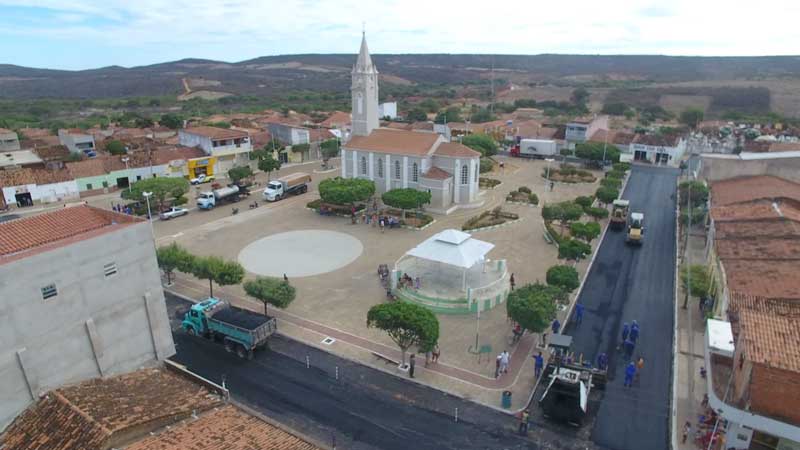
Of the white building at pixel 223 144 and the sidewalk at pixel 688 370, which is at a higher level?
the white building at pixel 223 144

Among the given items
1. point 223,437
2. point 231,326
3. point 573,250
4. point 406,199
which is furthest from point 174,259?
point 573,250

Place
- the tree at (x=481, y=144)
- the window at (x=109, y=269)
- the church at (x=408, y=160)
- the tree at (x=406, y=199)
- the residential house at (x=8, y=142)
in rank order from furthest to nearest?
the tree at (x=481, y=144), the residential house at (x=8, y=142), the church at (x=408, y=160), the tree at (x=406, y=199), the window at (x=109, y=269)

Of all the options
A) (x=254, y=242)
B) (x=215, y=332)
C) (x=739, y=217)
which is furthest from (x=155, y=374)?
(x=739, y=217)

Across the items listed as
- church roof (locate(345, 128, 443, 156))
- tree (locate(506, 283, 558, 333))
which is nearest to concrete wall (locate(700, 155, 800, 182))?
church roof (locate(345, 128, 443, 156))

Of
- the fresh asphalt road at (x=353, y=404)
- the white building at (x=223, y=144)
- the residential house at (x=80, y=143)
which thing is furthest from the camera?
the residential house at (x=80, y=143)

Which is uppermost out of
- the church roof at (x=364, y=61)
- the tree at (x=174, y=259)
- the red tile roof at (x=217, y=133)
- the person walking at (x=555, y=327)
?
the church roof at (x=364, y=61)

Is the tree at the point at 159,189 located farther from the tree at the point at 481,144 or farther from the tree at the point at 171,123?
the tree at the point at 171,123

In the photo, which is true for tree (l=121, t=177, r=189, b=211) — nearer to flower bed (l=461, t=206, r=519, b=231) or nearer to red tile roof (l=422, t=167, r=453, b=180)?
red tile roof (l=422, t=167, r=453, b=180)

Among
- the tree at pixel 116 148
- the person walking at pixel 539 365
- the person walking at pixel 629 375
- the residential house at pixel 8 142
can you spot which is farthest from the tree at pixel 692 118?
the residential house at pixel 8 142
